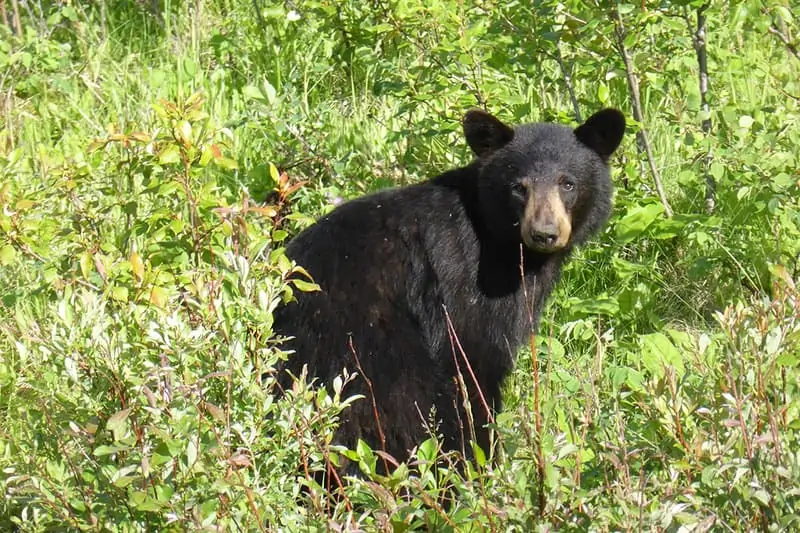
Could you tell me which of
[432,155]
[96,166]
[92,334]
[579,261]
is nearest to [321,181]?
[432,155]

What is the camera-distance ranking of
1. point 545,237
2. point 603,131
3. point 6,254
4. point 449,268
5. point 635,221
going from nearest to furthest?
point 6,254
point 545,237
point 449,268
point 603,131
point 635,221

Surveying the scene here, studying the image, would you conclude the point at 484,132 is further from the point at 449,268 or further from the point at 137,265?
the point at 137,265

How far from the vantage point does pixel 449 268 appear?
495 centimetres

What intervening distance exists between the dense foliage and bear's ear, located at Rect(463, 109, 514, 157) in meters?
0.55

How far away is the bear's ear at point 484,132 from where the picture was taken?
516 cm

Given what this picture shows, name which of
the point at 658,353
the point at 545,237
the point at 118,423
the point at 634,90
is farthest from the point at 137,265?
the point at 634,90

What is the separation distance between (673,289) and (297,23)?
3.14m

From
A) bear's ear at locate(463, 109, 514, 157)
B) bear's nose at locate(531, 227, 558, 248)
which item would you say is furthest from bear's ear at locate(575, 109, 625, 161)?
bear's nose at locate(531, 227, 558, 248)

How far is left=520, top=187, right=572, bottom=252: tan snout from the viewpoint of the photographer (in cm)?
480

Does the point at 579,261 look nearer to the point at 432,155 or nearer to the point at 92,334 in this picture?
the point at 432,155

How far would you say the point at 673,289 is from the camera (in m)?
5.88

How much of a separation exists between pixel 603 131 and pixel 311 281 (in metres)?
1.62

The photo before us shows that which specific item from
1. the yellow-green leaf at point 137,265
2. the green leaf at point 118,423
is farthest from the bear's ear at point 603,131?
the green leaf at point 118,423

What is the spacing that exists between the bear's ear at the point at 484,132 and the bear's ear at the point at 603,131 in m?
0.34
